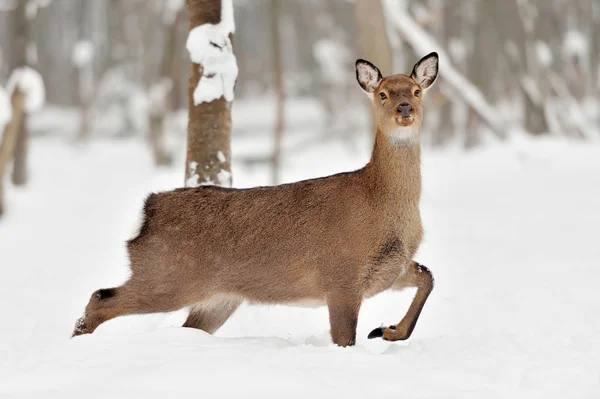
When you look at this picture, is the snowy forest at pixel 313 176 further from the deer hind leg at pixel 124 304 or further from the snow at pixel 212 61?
the deer hind leg at pixel 124 304

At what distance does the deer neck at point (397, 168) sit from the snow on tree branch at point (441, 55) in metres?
8.94

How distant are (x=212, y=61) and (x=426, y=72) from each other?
7.47ft

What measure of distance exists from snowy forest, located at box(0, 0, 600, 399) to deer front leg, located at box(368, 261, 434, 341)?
0.11m

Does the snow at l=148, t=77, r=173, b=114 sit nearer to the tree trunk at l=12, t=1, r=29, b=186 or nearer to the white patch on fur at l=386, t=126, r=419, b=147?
the tree trunk at l=12, t=1, r=29, b=186

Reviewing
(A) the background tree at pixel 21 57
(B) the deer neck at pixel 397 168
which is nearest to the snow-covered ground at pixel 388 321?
(B) the deer neck at pixel 397 168

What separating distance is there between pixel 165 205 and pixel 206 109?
1.93 m

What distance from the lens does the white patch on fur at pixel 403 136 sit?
6.13 meters

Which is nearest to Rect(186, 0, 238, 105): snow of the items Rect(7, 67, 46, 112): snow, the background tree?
Rect(7, 67, 46, 112): snow

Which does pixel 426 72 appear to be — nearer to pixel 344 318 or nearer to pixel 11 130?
pixel 344 318

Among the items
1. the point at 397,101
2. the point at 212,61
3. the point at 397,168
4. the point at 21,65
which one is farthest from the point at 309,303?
the point at 21,65

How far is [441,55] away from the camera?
1667 centimetres

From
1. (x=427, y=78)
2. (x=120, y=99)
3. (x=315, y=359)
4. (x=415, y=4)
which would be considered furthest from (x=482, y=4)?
(x=315, y=359)

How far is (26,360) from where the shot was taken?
16.7ft

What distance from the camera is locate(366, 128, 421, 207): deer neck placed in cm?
605
